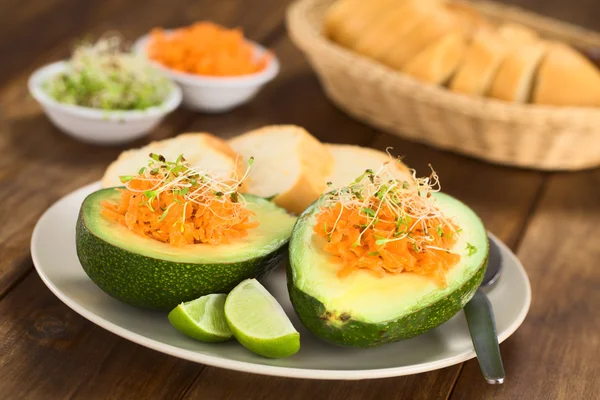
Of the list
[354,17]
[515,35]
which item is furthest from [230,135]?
[515,35]

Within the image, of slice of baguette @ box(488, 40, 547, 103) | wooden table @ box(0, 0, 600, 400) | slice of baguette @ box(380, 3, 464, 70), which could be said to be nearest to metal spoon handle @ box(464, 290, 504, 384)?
wooden table @ box(0, 0, 600, 400)

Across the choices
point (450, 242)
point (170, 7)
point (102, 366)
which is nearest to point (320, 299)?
point (450, 242)

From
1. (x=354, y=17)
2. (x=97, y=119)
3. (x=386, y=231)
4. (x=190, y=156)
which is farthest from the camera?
(x=354, y=17)

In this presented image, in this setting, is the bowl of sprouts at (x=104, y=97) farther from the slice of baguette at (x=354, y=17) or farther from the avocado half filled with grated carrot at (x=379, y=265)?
the avocado half filled with grated carrot at (x=379, y=265)

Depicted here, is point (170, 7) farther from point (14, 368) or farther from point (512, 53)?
point (14, 368)

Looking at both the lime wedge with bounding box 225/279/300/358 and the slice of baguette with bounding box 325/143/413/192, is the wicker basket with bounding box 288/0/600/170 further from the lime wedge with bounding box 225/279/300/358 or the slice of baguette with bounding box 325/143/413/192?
the lime wedge with bounding box 225/279/300/358

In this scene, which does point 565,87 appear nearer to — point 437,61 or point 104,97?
point 437,61
